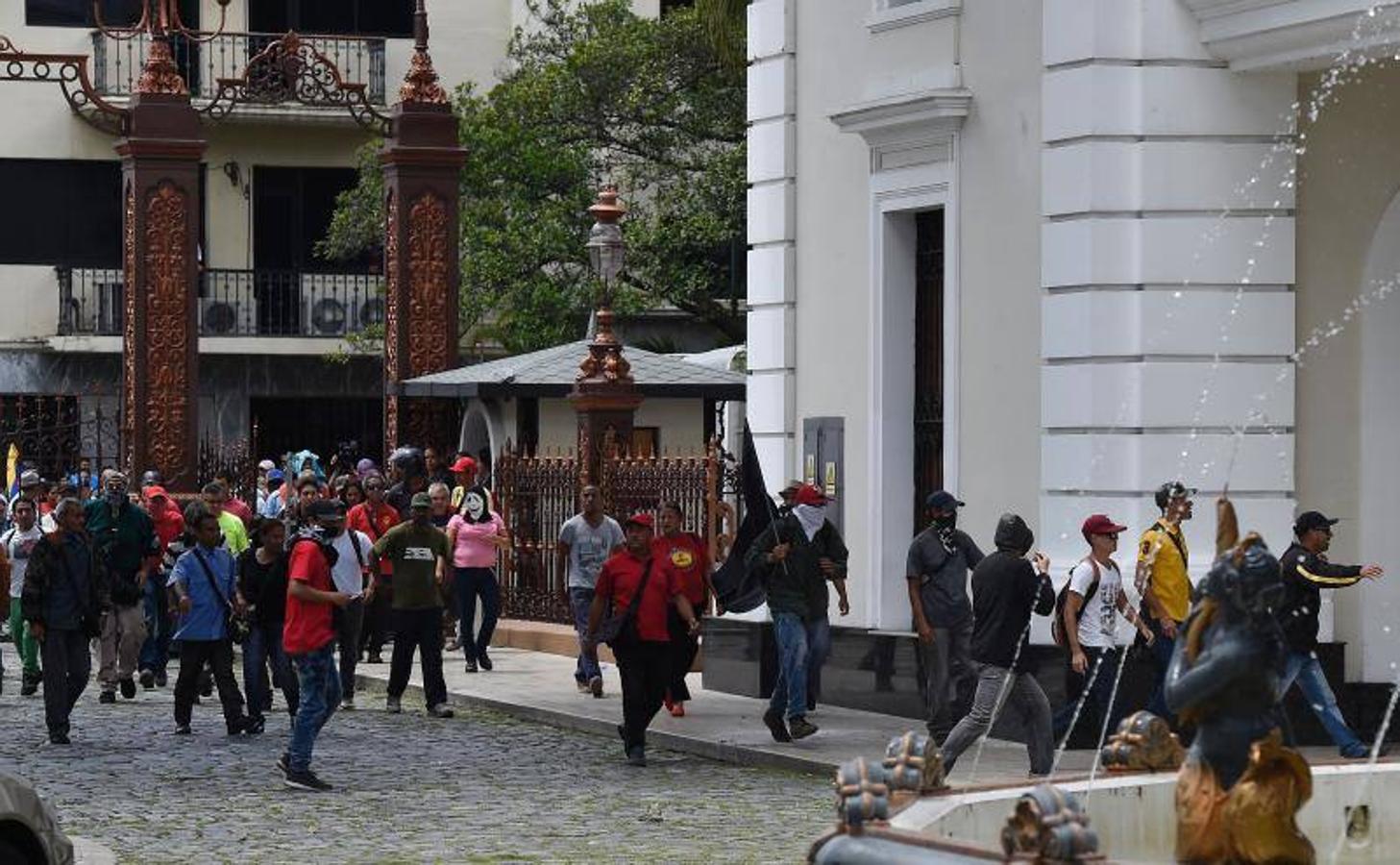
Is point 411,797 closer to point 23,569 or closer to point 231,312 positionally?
point 23,569

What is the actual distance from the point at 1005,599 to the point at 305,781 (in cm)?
411

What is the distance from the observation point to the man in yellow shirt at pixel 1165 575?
682 inches

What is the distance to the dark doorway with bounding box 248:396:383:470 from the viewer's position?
46469mm

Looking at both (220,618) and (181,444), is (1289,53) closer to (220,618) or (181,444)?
(220,618)

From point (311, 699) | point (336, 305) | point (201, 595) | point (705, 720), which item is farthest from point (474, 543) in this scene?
point (336, 305)

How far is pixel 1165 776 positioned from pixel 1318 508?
31.3ft

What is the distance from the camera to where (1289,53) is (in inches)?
703

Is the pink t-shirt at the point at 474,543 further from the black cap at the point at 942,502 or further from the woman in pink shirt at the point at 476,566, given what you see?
the black cap at the point at 942,502

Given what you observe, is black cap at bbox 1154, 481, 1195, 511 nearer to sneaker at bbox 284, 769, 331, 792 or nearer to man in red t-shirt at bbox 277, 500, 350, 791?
man in red t-shirt at bbox 277, 500, 350, 791

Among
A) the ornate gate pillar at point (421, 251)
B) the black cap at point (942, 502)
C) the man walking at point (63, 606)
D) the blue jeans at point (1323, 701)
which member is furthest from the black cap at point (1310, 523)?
the ornate gate pillar at point (421, 251)

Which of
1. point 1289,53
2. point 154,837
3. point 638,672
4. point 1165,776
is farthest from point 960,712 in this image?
point 1165,776

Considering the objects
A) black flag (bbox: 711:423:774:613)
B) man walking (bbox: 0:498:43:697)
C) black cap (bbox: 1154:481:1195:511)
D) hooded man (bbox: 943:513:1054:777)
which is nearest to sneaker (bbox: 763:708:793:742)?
black flag (bbox: 711:423:774:613)

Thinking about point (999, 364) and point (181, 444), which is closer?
point (999, 364)

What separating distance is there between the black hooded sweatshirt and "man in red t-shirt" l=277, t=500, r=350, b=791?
3.72 meters
